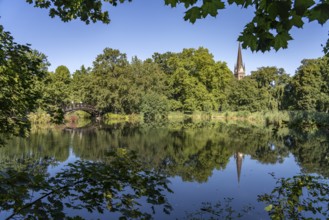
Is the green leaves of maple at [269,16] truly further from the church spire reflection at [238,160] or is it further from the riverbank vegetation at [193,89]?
the riverbank vegetation at [193,89]

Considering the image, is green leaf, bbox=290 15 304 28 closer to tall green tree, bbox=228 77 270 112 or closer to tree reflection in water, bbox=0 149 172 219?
tree reflection in water, bbox=0 149 172 219

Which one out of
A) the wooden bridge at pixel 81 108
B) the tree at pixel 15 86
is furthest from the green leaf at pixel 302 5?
the wooden bridge at pixel 81 108

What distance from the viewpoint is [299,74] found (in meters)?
49.2

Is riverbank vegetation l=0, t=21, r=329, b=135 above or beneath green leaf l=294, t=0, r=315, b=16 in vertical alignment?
above

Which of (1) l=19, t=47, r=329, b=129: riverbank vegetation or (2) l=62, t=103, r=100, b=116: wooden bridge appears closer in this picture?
(2) l=62, t=103, r=100, b=116: wooden bridge

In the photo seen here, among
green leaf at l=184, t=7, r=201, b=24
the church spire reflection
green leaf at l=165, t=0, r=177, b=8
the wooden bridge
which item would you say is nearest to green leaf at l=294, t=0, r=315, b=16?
green leaf at l=184, t=7, r=201, b=24

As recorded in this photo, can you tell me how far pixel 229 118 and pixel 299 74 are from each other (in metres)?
14.4

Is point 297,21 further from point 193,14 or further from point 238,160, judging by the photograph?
point 238,160

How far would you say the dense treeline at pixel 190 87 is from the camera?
4506 cm

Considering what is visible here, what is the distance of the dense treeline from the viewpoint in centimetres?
4506

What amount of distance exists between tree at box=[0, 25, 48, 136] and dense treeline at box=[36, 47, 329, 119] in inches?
1492

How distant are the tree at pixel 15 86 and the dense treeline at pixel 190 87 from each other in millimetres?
37886

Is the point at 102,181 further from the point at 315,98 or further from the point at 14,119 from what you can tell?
the point at 315,98

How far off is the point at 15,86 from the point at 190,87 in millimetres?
47538
